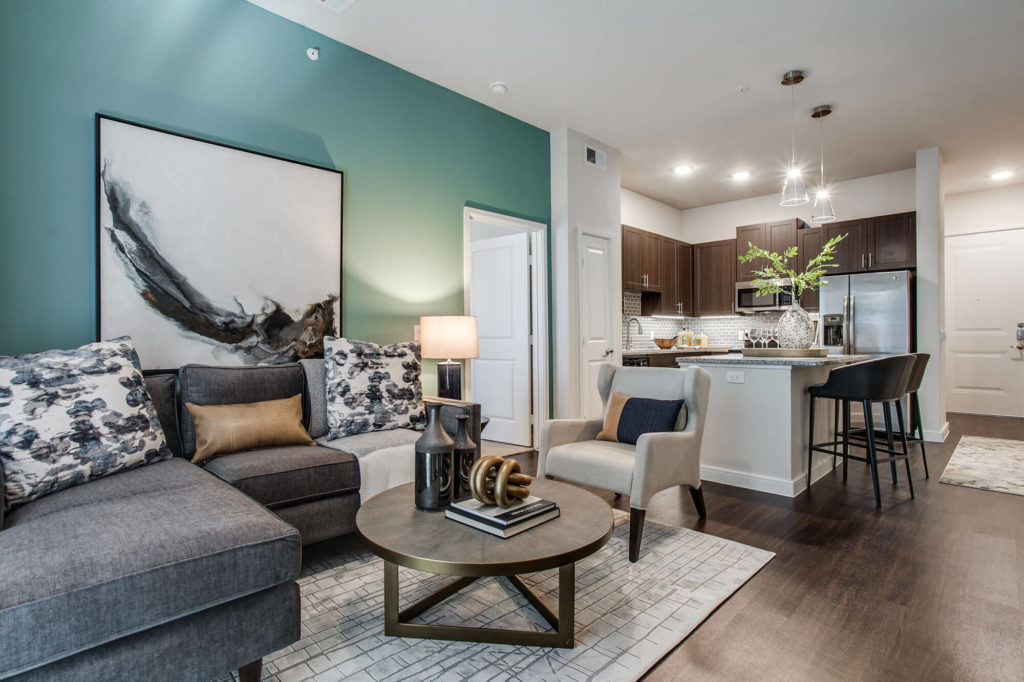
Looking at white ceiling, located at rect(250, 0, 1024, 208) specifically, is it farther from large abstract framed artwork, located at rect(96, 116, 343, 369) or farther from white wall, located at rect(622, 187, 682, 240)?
Result: white wall, located at rect(622, 187, 682, 240)

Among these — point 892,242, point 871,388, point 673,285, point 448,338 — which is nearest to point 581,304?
point 448,338

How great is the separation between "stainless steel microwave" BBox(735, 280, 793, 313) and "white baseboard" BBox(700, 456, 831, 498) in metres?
3.10

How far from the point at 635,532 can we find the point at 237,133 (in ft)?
9.75

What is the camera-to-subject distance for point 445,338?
11.7 ft

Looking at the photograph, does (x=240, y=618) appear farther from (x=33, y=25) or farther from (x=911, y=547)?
(x=911, y=547)

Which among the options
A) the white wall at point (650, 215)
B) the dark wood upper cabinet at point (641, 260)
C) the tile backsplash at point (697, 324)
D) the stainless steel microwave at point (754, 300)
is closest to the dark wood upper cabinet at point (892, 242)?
the stainless steel microwave at point (754, 300)

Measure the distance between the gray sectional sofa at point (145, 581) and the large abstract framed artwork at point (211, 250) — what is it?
0.97 m

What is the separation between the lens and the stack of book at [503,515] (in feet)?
5.55

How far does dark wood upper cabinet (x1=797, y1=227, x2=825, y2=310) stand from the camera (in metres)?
6.34

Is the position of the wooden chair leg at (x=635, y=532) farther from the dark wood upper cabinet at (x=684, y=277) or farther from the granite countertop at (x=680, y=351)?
the dark wood upper cabinet at (x=684, y=277)

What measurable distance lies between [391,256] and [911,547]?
3.39 metres

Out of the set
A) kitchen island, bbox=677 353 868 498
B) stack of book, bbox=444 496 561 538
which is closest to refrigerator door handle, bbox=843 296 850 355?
kitchen island, bbox=677 353 868 498

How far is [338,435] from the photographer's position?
2797 millimetres

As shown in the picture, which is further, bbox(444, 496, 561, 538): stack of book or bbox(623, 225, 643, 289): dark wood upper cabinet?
bbox(623, 225, 643, 289): dark wood upper cabinet
